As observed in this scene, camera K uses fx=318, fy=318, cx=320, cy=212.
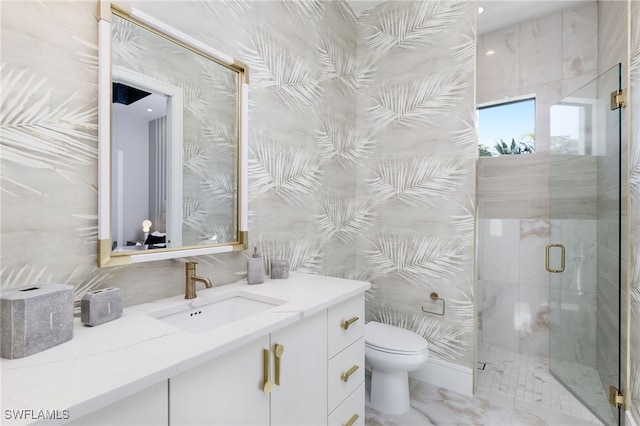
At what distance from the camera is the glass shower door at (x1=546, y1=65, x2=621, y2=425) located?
6.33 ft

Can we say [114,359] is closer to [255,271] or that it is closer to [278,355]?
[278,355]

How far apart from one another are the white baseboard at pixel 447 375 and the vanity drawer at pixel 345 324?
1.06 metres

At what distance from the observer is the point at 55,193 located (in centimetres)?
103

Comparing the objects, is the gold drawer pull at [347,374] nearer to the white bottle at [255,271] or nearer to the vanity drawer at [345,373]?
the vanity drawer at [345,373]

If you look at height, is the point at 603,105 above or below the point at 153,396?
above

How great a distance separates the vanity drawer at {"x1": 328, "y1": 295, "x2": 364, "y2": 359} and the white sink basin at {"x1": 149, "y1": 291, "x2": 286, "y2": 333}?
0.27 m

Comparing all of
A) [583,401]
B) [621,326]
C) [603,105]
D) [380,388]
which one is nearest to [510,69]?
[603,105]

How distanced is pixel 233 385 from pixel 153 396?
10.0 inches

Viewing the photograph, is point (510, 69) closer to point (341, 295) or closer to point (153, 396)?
point (341, 295)

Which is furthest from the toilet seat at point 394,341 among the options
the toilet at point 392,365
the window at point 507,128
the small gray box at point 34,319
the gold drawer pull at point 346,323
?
the window at point 507,128

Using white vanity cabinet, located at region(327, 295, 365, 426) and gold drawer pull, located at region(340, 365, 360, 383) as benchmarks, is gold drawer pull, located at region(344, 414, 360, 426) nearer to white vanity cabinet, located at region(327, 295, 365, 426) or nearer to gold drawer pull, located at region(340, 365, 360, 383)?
white vanity cabinet, located at region(327, 295, 365, 426)

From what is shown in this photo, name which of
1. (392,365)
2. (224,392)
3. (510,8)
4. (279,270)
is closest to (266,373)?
(224,392)

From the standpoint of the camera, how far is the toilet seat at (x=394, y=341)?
1.93m

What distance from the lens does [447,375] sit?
228 cm
